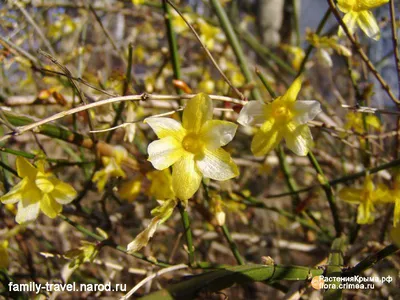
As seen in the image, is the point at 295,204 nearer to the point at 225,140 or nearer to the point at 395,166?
the point at 395,166

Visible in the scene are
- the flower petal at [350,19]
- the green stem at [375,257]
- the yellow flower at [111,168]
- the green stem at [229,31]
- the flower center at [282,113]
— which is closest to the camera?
the green stem at [375,257]

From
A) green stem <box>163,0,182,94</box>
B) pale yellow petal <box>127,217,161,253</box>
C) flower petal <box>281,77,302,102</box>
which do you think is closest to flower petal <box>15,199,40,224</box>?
pale yellow petal <box>127,217,161,253</box>

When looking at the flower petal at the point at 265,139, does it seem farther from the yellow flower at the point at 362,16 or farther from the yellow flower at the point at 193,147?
the yellow flower at the point at 362,16

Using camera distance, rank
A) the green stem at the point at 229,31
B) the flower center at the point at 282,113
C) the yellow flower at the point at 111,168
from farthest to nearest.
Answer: the green stem at the point at 229,31 → the yellow flower at the point at 111,168 → the flower center at the point at 282,113

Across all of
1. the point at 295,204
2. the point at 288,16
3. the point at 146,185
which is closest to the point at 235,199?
the point at 295,204

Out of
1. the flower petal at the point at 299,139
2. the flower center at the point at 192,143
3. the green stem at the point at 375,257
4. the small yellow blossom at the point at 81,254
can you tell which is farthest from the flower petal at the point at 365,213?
the small yellow blossom at the point at 81,254

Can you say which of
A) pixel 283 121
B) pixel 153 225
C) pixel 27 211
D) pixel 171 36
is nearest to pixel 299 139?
pixel 283 121

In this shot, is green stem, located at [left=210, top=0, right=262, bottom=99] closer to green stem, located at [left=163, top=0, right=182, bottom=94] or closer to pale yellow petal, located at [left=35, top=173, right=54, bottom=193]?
green stem, located at [left=163, top=0, right=182, bottom=94]
